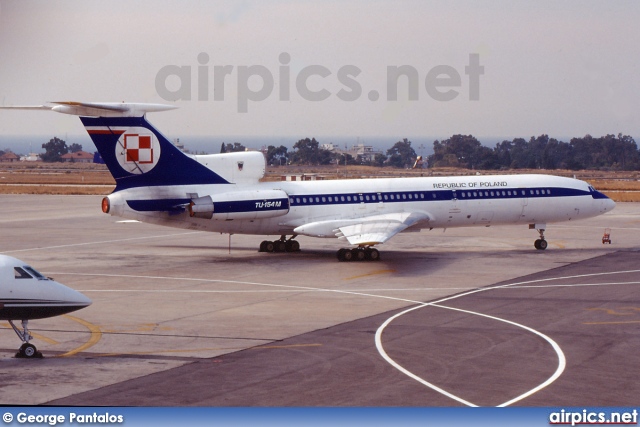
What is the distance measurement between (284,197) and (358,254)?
12.8 feet

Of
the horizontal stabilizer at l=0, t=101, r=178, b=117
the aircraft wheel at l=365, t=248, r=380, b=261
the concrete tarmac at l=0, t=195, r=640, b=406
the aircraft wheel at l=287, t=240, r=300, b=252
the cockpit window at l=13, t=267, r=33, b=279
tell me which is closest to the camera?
the concrete tarmac at l=0, t=195, r=640, b=406

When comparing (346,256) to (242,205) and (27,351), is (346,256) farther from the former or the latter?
(27,351)

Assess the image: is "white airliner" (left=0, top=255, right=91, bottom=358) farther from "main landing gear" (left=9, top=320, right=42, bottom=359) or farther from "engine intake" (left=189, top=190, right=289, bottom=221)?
"engine intake" (left=189, top=190, right=289, bottom=221)

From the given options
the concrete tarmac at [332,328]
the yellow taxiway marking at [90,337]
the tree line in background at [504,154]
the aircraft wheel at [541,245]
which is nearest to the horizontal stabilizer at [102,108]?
the concrete tarmac at [332,328]

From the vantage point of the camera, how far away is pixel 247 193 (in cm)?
3778

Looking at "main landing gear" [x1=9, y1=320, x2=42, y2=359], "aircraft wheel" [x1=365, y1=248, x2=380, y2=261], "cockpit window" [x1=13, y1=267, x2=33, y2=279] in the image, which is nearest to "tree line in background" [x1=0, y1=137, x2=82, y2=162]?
"aircraft wheel" [x1=365, y1=248, x2=380, y2=261]

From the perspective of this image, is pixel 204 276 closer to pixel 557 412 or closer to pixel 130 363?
pixel 130 363

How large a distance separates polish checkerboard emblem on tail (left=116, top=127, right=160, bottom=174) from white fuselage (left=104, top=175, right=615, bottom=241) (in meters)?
0.95

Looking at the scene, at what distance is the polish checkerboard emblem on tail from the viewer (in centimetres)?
3584

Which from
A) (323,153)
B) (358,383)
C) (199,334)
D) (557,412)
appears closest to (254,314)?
(199,334)

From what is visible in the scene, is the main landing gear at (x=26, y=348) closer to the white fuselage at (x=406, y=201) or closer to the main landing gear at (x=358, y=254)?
the white fuselage at (x=406, y=201)

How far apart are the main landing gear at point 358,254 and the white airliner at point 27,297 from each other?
62.3 feet

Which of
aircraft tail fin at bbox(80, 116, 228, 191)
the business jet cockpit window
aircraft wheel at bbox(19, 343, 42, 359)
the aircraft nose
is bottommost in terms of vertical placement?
aircraft wheel at bbox(19, 343, 42, 359)

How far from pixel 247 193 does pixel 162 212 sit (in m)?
3.58
